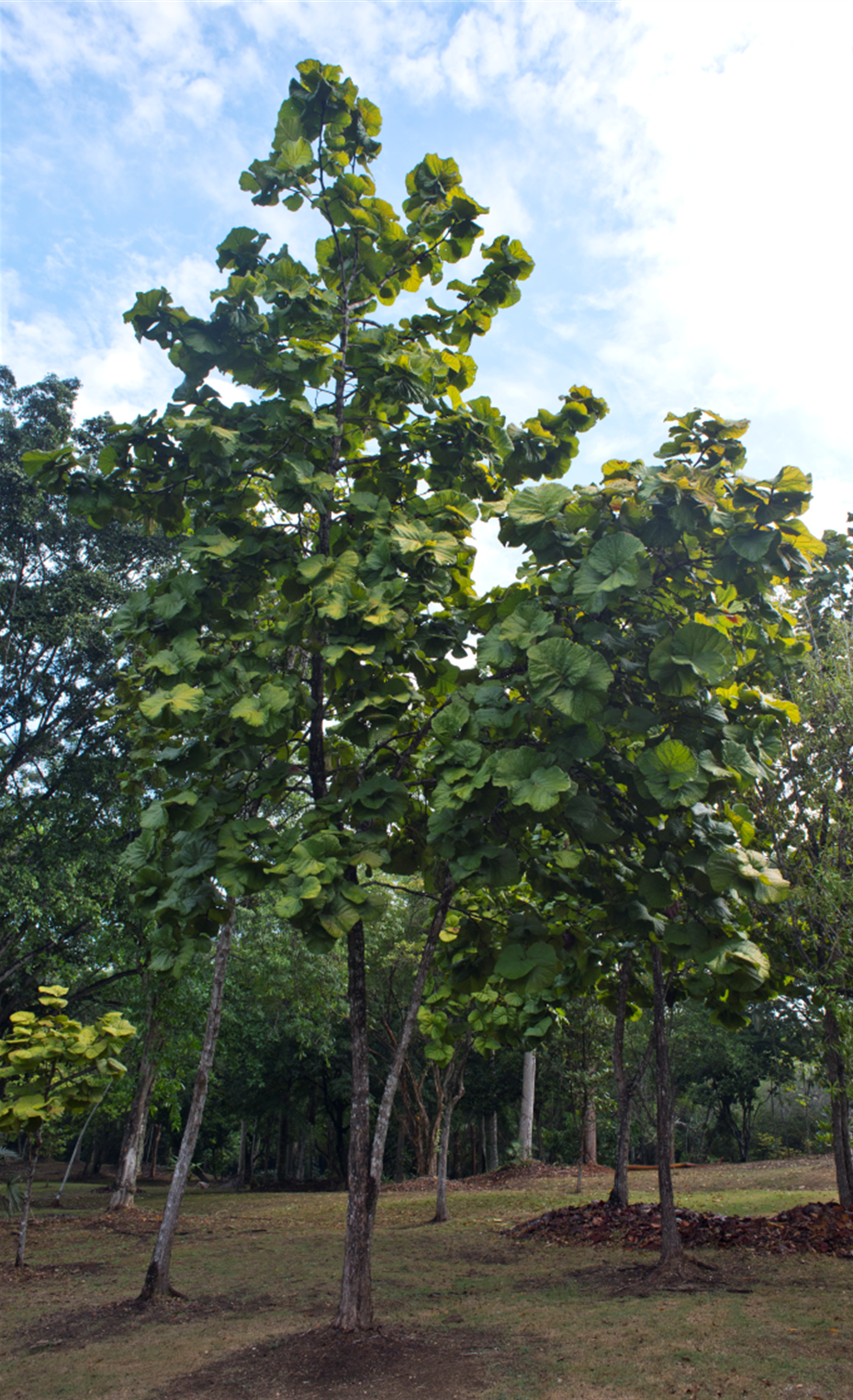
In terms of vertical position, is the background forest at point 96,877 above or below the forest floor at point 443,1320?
above

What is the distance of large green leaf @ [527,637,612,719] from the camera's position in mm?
4352

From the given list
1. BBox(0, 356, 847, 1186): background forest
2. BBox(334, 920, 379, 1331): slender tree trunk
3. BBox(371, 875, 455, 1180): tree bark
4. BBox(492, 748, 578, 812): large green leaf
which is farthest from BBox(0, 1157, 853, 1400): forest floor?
BBox(492, 748, 578, 812): large green leaf

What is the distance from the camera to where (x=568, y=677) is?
174 inches

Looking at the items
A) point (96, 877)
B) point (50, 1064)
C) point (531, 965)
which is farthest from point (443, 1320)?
point (96, 877)

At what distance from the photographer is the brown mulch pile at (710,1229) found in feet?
29.9

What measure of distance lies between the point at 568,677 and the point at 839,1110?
27.3 feet

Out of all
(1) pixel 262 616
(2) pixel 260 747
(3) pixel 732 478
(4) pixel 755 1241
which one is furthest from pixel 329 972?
(3) pixel 732 478

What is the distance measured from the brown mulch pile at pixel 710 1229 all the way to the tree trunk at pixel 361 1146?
5.38 metres

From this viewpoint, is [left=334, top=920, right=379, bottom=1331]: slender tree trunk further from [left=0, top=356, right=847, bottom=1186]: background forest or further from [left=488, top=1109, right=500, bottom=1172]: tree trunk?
[left=488, top=1109, right=500, bottom=1172]: tree trunk

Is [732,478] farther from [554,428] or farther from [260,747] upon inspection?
[260,747]

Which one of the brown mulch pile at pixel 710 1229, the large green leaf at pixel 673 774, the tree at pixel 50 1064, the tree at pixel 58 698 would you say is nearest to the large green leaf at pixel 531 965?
the large green leaf at pixel 673 774

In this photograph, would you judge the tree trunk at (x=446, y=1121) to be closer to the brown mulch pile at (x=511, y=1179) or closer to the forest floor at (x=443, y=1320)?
the forest floor at (x=443, y=1320)

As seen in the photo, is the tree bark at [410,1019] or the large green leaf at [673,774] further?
the tree bark at [410,1019]

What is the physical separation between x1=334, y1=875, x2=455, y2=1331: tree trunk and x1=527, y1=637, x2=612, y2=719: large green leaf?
288 centimetres
